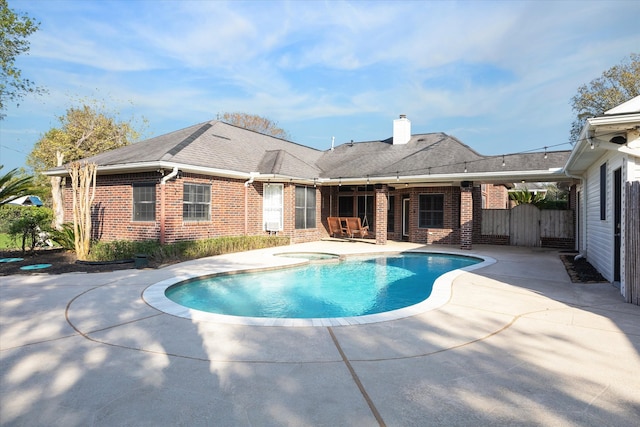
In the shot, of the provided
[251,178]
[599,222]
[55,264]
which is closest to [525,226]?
[599,222]

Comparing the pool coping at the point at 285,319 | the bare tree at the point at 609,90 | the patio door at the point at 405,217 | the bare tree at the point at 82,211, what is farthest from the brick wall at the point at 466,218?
the bare tree at the point at 609,90

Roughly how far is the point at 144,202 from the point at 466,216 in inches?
453

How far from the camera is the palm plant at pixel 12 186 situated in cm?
1009

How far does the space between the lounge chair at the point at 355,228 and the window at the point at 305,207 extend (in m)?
1.58

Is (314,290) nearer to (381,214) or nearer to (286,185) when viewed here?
(286,185)

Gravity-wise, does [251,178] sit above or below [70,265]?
above

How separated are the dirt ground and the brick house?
6.35 feet

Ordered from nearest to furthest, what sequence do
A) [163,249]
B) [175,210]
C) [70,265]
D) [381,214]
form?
[70,265]
[163,249]
[175,210]
[381,214]

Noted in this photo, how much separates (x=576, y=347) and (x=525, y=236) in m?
13.0

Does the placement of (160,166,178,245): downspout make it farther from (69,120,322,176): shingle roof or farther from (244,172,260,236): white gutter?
(244,172,260,236): white gutter

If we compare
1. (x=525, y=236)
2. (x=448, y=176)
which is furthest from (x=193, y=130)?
(x=525, y=236)

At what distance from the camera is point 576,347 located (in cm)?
387

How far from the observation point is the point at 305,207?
53.6 ft

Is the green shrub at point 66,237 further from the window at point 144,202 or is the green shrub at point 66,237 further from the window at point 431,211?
the window at point 431,211
